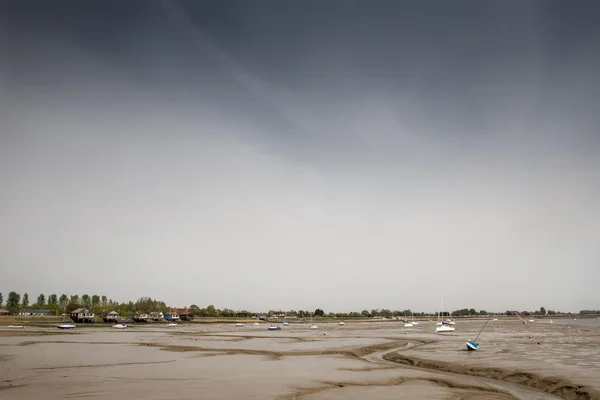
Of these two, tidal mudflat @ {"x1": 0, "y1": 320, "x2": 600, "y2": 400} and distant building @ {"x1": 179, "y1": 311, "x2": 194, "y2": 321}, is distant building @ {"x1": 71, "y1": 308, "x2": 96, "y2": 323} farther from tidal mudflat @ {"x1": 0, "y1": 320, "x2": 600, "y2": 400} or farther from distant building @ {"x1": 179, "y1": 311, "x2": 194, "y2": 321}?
tidal mudflat @ {"x1": 0, "y1": 320, "x2": 600, "y2": 400}

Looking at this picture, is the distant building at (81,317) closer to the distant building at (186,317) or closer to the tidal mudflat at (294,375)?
the distant building at (186,317)

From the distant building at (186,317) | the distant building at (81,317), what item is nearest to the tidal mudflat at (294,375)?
the distant building at (81,317)

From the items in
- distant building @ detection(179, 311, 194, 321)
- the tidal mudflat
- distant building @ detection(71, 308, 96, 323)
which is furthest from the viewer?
distant building @ detection(179, 311, 194, 321)

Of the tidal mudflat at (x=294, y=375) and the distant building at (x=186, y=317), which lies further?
the distant building at (x=186, y=317)

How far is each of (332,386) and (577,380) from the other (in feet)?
50.4

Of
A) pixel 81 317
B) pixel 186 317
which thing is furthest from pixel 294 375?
pixel 186 317

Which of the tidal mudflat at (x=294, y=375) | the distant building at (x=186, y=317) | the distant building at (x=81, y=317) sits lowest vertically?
the distant building at (x=186, y=317)

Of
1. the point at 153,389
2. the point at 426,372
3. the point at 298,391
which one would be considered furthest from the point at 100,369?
the point at 426,372

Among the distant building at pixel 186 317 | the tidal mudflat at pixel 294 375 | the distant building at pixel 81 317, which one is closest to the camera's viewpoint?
the tidal mudflat at pixel 294 375

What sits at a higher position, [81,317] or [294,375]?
[294,375]

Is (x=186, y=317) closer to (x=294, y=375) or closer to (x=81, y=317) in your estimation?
(x=81, y=317)

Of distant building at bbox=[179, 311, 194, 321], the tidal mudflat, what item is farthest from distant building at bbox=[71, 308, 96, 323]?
the tidal mudflat

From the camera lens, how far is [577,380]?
25719 millimetres

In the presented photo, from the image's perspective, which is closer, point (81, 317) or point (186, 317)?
point (81, 317)
